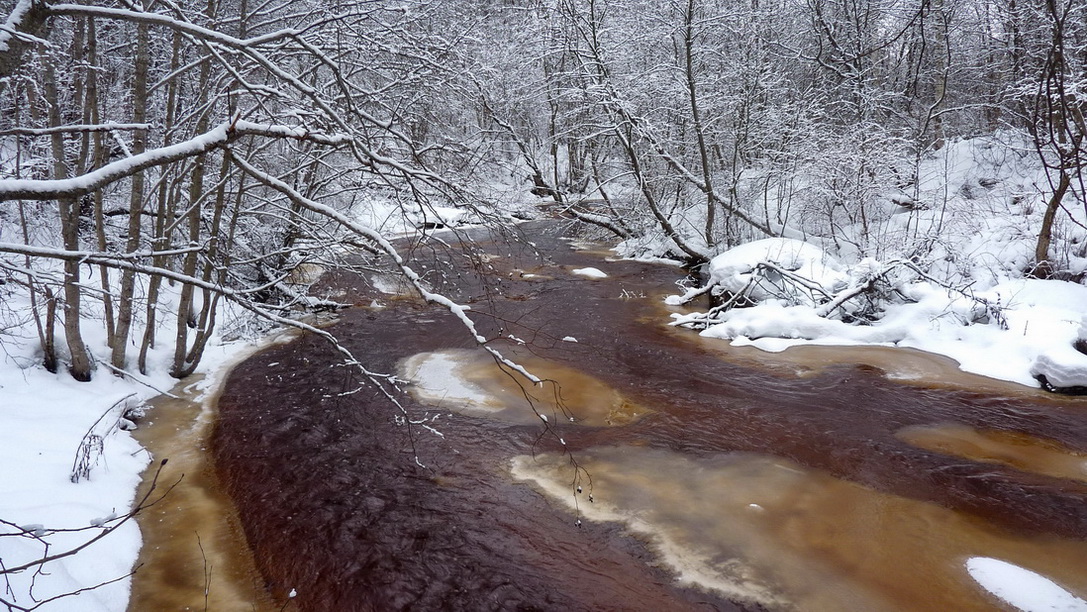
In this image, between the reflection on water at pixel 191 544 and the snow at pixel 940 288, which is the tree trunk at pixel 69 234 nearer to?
the reflection on water at pixel 191 544

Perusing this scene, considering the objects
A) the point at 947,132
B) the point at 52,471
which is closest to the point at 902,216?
the point at 947,132

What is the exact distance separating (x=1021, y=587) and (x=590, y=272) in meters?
→ 12.2

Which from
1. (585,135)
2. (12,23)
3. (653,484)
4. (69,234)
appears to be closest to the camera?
(12,23)

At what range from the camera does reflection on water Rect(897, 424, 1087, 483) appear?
253 inches

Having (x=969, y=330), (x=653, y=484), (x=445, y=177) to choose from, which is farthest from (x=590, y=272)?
(x=445, y=177)

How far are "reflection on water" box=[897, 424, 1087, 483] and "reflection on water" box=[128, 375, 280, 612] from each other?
6497 millimetres

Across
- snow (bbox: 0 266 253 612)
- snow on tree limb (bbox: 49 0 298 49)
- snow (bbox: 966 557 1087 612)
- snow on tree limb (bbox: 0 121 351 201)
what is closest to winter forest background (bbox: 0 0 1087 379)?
snow (bbox: 0 266 253 612)

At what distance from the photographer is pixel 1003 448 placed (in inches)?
269

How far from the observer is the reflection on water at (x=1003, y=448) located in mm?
6418

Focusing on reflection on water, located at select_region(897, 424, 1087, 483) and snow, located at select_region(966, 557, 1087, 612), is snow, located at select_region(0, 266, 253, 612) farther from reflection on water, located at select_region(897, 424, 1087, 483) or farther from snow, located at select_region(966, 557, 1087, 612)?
reflection on water, located at select_region(897, 424, 1087, 483)

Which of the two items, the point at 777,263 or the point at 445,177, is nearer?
the point at 445,177

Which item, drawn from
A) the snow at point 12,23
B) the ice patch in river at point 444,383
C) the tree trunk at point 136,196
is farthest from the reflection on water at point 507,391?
the snow at point 12,23

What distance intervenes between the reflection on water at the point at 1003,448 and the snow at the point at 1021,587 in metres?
1.95

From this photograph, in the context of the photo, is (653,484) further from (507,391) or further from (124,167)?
(124,167)
